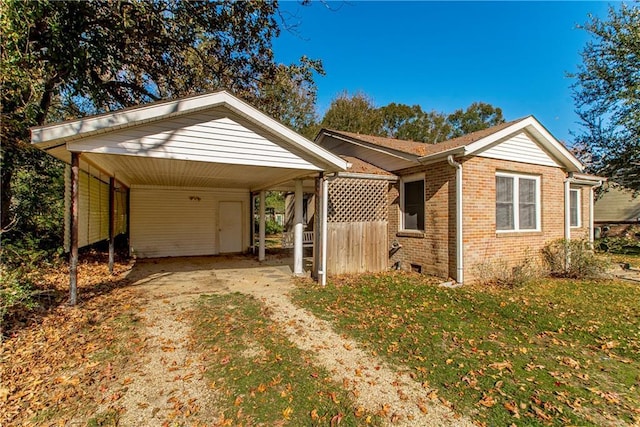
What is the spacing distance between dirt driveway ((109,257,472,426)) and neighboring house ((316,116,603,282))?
3.47m

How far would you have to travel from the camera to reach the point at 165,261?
35.6 feet

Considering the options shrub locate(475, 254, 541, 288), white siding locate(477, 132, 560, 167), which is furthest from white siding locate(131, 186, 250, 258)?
white siding locate(477, 132, 560, 167)

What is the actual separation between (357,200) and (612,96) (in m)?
15.3

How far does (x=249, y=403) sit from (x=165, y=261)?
9.33 metres

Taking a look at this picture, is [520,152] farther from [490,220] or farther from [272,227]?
[272,227]

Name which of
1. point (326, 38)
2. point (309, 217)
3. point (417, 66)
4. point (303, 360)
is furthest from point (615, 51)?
point (303, 360)

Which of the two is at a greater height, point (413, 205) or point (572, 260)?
point (413, 205)

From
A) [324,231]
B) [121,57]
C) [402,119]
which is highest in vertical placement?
[402,119]

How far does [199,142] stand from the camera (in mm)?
5887

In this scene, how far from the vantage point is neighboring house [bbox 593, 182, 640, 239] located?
1866cm

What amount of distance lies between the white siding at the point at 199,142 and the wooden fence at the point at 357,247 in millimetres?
2622

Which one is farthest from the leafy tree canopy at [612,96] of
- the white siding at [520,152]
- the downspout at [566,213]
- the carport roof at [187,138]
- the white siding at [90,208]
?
the white siding at [90,208]

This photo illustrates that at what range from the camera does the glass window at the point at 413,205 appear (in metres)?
8.60

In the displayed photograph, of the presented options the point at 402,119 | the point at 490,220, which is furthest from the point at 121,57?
the point at 402,119
